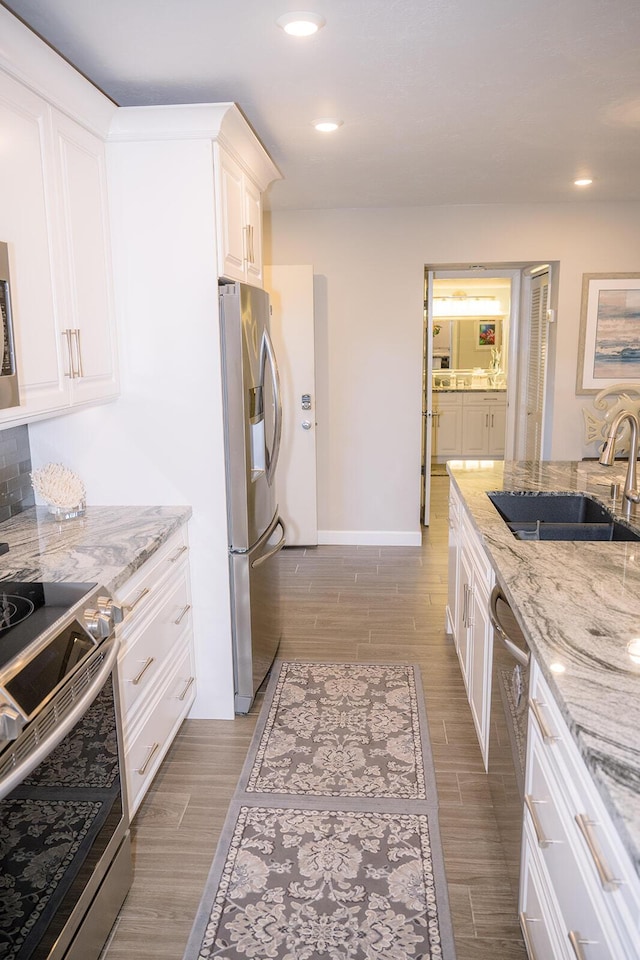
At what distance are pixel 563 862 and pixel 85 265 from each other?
217cm

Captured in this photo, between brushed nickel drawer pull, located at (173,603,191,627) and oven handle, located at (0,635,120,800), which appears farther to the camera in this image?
brushed nickel drawer pull, located at (173,603,191,627)

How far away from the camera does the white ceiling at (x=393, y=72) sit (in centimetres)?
200

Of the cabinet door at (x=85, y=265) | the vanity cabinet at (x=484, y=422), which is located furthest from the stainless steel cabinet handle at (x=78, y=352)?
the vanity cabinet at (x=484, y=422)

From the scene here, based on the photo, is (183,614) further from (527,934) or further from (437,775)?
(527,934)

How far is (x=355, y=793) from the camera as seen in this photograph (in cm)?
243

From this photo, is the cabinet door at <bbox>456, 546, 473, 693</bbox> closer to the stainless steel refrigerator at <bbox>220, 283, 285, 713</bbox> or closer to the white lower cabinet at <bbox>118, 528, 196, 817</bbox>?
the stainless steel refrigerator at <bbox>220, 283, 285, 713</bbox>

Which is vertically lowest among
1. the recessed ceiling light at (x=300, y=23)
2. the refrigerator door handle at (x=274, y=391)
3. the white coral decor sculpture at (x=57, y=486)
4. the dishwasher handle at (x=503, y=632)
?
the dishwasher handle at (x=503, y=632)

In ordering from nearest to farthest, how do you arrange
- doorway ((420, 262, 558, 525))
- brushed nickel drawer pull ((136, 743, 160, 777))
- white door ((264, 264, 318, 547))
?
brushed nickel drawer pull ((136, 743, 160, 777)) < white door ((264, 264, 318, 547)) < doorway ((420, 262, 558, 525))

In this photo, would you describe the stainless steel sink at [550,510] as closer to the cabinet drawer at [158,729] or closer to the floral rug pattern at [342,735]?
the floral rug pattern at [342,735]

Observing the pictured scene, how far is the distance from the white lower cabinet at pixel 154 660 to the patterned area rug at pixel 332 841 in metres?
0.33

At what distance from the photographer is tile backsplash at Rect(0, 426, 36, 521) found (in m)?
2.53

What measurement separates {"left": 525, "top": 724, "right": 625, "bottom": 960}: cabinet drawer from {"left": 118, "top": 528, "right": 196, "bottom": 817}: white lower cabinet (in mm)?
1128

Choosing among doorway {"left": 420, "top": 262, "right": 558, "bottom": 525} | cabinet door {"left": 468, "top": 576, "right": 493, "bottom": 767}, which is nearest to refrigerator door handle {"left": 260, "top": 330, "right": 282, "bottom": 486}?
cabinet door {"left": 468, "top": 576, "right": 493, "bottom": 767}

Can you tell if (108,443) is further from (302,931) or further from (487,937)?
(487,937)
